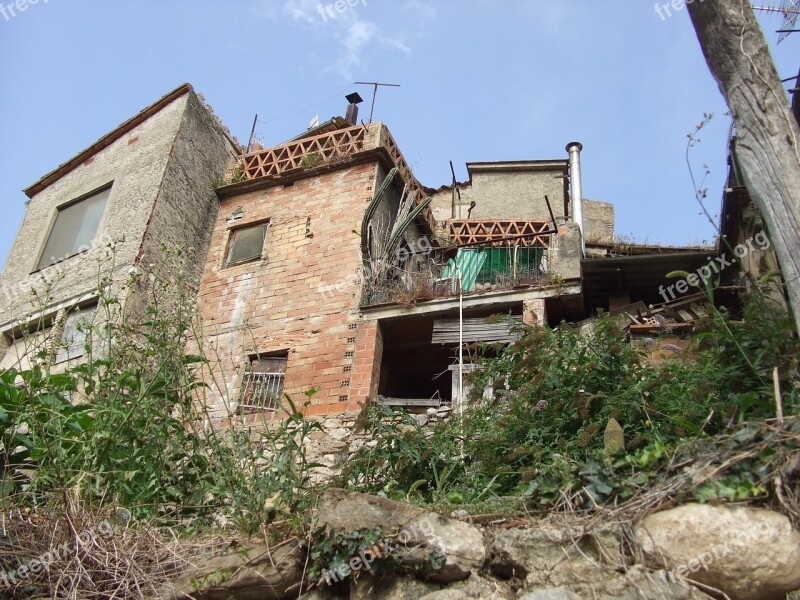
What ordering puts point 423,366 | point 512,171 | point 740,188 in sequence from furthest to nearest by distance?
point 512,171
point 423,366
point 740,188

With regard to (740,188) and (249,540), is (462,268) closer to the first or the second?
(740,188)

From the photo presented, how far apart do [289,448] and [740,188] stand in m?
6.24

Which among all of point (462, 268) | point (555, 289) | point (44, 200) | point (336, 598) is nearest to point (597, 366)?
point (336, 598)

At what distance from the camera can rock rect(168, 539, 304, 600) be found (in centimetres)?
404

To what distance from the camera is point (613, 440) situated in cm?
445

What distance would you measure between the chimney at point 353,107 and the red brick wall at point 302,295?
10.8 feet

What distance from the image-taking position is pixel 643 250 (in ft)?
39.1

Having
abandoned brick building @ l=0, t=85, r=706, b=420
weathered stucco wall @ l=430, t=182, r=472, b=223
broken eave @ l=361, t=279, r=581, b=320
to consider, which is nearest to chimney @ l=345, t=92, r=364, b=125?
abandoned brick building @ l=0, t=85, r=706, b=420

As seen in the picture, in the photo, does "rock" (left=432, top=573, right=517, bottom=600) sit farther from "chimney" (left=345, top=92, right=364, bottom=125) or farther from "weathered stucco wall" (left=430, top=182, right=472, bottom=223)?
"weathered stucco wall" (left=430, top=182, right=472, bottom=223)

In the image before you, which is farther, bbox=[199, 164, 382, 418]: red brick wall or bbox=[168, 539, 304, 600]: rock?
Result: bbox=[199, 164, 382, 418]: red brick wall

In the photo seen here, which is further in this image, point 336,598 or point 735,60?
point 735,60

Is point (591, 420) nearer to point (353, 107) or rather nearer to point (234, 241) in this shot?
point (234, 241)

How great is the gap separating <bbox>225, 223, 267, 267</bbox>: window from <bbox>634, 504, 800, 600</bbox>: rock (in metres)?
8.86

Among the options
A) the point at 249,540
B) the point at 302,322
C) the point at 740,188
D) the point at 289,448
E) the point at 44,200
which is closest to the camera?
the point at 249,540
